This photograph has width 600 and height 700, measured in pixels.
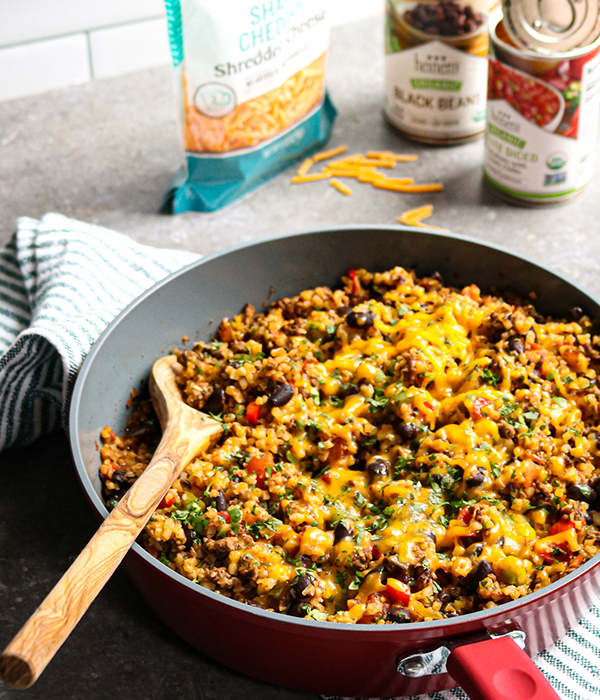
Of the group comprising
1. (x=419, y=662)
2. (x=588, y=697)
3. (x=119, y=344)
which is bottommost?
(x=588, y=697)

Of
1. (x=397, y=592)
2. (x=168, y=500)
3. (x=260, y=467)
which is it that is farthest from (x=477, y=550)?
(x=168, y=500)

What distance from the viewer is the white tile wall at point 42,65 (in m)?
2.76

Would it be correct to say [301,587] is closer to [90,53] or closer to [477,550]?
[477,550]

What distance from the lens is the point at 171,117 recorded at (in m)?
2.57

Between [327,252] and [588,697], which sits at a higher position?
[327,252]

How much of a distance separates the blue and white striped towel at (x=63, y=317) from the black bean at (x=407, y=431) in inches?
15.3

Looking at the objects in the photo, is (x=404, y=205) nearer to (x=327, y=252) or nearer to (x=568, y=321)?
(x=327, y=252)

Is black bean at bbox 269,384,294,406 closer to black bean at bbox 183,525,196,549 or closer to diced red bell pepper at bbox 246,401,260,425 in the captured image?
diced red bell pepper at bbox 246,401,260,425

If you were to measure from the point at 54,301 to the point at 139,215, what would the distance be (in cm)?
65

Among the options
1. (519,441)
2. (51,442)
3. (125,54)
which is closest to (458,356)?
(519,441)

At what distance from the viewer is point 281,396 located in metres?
1.37

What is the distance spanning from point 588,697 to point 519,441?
0.39 metres

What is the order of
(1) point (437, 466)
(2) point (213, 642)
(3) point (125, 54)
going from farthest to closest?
(3) point (125, 54) → (1) point (437, 466) → (2) point (213, 642)

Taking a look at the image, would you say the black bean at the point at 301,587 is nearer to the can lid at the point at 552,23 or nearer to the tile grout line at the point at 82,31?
the can lid at the point at 552,23
